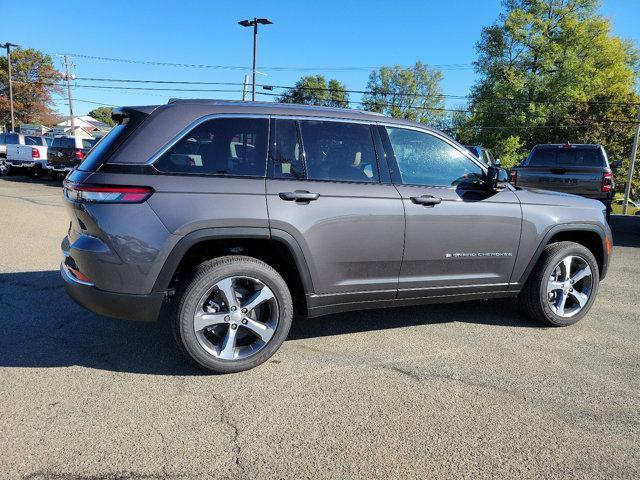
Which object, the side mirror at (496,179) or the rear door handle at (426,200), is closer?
the rear door handle at (426,200)

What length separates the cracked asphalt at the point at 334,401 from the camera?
2432 millimetres

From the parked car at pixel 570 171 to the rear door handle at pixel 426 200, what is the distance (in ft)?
22.6

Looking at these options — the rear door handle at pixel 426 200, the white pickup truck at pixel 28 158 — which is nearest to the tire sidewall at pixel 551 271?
the rear door handle at pixel 426 200

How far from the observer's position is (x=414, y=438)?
265 cm

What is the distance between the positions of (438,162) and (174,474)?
2913 mm

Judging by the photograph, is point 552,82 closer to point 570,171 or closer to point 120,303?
point 570,171

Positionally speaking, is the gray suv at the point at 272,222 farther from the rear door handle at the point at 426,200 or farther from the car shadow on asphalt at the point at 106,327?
the car shadow on asphalt at the point at 106,327

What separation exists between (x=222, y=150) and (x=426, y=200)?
1.57 metres

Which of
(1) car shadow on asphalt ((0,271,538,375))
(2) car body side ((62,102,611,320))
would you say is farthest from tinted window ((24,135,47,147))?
(2) car body side ((62,102,611,320))

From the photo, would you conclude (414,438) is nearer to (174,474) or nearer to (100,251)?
(174,474)

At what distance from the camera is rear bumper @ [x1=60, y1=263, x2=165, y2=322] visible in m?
3.12

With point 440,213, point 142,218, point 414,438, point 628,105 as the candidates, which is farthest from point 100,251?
point 628,105

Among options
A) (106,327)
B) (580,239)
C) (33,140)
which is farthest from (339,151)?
(33,140)

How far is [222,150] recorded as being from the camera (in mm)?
3307
